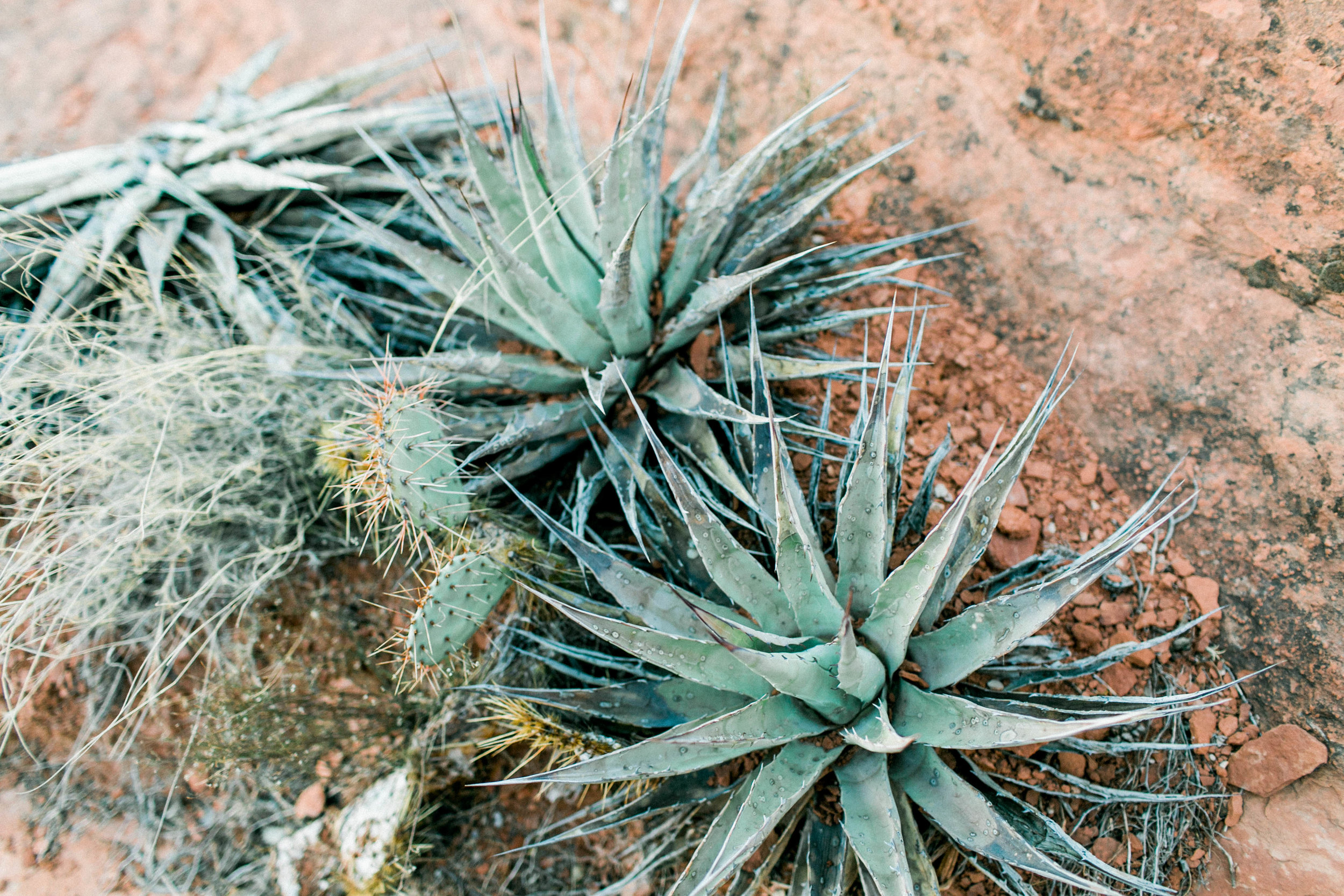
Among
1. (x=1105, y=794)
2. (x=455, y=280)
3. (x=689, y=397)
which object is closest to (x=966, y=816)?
(x=1105, y=794)

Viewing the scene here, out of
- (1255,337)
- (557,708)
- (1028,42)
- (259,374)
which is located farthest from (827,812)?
(1028,42)

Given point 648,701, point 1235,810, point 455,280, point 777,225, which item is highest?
point 455,280

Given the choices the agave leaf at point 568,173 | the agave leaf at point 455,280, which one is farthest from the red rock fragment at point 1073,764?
the agave leaf at point 568,173

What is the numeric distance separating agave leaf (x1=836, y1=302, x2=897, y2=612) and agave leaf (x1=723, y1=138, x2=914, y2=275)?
57 centimetres

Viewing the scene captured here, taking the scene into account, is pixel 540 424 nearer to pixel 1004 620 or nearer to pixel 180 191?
pixel 1004 620

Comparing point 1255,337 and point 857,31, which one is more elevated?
point 857,31

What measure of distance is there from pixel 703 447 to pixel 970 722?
0.94 meters

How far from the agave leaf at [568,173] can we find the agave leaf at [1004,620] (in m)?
1.41

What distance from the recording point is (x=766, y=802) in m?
1.60

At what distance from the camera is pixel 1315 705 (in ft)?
6.32

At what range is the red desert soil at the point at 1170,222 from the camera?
2012mm

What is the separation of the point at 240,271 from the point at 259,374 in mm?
537

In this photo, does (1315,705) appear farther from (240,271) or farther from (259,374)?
(240,271)

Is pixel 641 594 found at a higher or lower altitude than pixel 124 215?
lower
